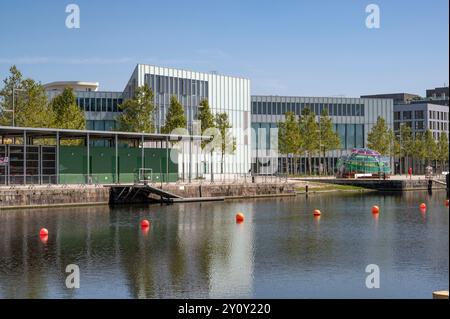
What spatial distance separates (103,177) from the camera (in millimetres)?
78688

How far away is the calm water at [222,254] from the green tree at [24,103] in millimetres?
23472

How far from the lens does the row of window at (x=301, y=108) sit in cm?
15375

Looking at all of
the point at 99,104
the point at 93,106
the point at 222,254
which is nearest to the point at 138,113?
the point at 93,106

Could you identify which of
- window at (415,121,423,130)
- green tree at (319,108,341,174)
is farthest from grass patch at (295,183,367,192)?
window at (415,121,423,130)

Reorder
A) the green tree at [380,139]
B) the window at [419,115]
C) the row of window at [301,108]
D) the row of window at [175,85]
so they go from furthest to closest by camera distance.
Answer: the window at [419,115] < the row of window at [301,108] < the green tree at [380,139] < the row of window at [175,85]

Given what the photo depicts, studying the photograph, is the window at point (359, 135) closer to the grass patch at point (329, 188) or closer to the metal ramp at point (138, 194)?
the grass patch at point (329, 188)

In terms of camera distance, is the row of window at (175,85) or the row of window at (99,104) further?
the row of window at (99,104)

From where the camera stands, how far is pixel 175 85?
128 metres

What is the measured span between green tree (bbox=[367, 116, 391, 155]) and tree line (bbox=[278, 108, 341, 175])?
1174 cm

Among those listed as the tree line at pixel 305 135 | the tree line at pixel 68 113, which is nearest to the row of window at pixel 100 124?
the tree line at pixel 68 113

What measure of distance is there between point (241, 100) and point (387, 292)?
113 m

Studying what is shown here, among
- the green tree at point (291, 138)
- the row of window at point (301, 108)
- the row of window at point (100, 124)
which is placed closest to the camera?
the green tree at point (291, 138)
